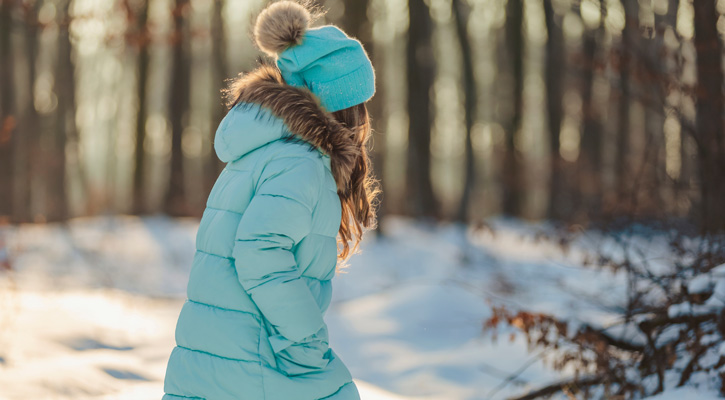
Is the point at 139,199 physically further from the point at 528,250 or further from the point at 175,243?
the point at 528,250

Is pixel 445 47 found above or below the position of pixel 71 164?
above

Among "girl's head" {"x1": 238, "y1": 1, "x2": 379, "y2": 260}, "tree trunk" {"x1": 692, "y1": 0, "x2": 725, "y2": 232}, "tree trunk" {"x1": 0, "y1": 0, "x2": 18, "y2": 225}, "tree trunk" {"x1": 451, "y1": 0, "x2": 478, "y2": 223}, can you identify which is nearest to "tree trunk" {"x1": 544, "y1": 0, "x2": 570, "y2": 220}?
"tree trunk" {"x1": 451, "y1": 0, "x2": 478, "y2": 223}

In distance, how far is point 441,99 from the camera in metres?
26.8

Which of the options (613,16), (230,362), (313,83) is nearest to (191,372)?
(230,362)

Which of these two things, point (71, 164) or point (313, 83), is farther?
point (71, 164)

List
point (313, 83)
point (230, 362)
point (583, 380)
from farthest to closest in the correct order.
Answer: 1. point (583, 380)
2. point (313, 83)
3. point (230, 362)

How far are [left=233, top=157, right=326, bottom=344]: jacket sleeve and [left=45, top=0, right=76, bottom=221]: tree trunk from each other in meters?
17.5

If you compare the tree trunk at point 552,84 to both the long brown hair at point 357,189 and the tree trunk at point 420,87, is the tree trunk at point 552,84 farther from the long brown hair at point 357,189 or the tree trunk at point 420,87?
the long brown hair at point 357,189

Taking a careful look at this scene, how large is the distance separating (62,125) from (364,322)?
19.5m

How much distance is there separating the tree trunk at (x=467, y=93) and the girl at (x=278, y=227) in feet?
51.0

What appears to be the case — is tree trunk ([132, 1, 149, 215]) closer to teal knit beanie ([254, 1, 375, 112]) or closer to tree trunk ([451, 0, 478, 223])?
tree trunk ([451, 0, 478, 223])

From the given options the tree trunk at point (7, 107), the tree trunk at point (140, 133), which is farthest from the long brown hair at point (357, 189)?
the tree trunk at point (140, 133)

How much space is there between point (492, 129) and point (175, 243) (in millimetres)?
13697

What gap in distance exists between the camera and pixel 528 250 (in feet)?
49.8
